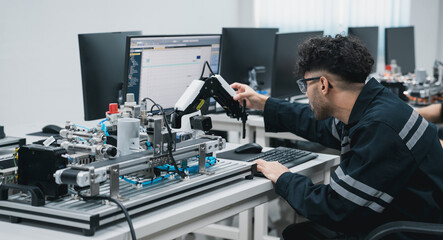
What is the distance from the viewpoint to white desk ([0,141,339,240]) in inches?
52.8

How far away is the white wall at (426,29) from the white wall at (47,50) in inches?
123

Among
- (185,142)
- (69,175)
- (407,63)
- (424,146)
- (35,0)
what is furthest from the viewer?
(407,63)

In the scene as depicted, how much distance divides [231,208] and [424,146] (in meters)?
0.63

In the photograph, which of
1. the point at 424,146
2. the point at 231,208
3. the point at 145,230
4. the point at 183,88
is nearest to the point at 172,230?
the point at 145,230

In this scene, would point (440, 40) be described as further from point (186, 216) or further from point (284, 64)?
point (186, 216)

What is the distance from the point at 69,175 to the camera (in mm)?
1323

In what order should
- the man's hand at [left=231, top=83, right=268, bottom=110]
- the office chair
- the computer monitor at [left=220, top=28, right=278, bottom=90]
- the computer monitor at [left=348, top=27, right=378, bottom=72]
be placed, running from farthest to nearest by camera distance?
the computer monitor at [left=348, top=27, right=378, bottom=72]
the computer monitor at [left=220, top=28, right=278, bottom=90]
the man's hand at [left=231, top=83, right=268, bottom=110]
the office chair

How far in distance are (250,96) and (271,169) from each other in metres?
0.52

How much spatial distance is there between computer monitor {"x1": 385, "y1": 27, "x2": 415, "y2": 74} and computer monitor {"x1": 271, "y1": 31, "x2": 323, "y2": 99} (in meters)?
1.55

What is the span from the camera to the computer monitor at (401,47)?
15.3 feet

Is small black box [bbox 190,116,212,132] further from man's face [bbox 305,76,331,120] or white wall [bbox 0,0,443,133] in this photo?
white wall [bbox 0,0,443,133]

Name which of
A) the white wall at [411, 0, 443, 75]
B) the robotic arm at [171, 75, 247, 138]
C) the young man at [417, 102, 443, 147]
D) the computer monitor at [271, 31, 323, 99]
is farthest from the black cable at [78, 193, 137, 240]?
the white wall at [411, 0, 443, 75]

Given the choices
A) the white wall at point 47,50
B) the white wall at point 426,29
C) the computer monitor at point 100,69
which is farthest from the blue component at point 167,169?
the white wall at point 426,29

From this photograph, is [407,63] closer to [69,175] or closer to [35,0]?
[35,0]
